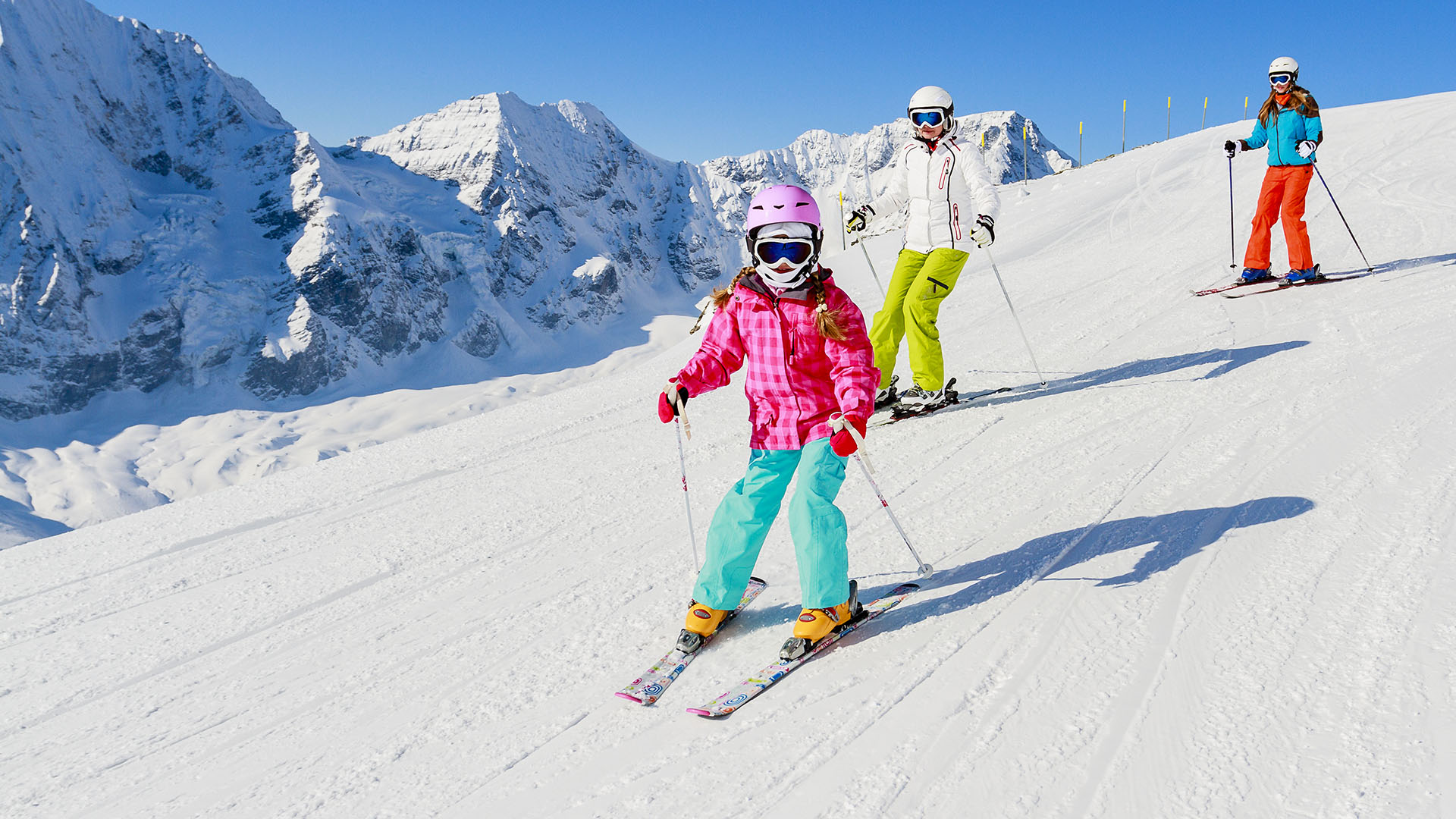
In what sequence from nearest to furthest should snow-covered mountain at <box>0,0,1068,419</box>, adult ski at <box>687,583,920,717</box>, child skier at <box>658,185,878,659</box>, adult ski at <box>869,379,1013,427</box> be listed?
1. adult ski at <box>687,583,920,717</box>
2. child skier at <box>658,185,878,659</box>
3. adult ski at <box>869,379,1013,427</box>
4. snow-covered mountain at <box>0,0,1068,419</box>

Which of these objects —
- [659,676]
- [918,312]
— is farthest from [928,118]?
[659,676]

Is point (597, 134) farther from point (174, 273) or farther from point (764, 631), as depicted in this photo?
point (764, 631)

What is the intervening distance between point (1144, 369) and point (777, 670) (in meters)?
4.46

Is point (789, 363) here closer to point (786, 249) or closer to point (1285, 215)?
point (786, 249)

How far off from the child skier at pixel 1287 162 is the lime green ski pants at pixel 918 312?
3.98m

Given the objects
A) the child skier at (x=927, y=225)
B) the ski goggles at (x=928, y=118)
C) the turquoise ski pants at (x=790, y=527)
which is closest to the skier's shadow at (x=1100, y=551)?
the turquoise ski pants at (x=790, y=527)

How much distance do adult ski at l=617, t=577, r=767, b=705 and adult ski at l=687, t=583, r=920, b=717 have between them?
0.17 meters

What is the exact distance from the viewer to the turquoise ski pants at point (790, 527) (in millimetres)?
2721

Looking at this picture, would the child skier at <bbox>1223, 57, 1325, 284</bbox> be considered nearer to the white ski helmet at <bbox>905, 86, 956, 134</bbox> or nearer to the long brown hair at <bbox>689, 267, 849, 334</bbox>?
the white ski helmet at <bbox>905, 86, 956, 134</bbox>

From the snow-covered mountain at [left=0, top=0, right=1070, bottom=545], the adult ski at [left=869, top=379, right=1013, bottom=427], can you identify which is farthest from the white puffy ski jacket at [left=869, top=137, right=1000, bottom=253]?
the snow-covered mountain at [left=0, top=0, right=1070, bottom=545]

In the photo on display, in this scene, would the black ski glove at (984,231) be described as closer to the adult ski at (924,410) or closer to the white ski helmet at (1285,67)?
the adult ski at (924,410)

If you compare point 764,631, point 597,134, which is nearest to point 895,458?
point 764,631

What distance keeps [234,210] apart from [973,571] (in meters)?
165

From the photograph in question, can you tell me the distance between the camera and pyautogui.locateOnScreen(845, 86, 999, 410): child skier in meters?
5.37
